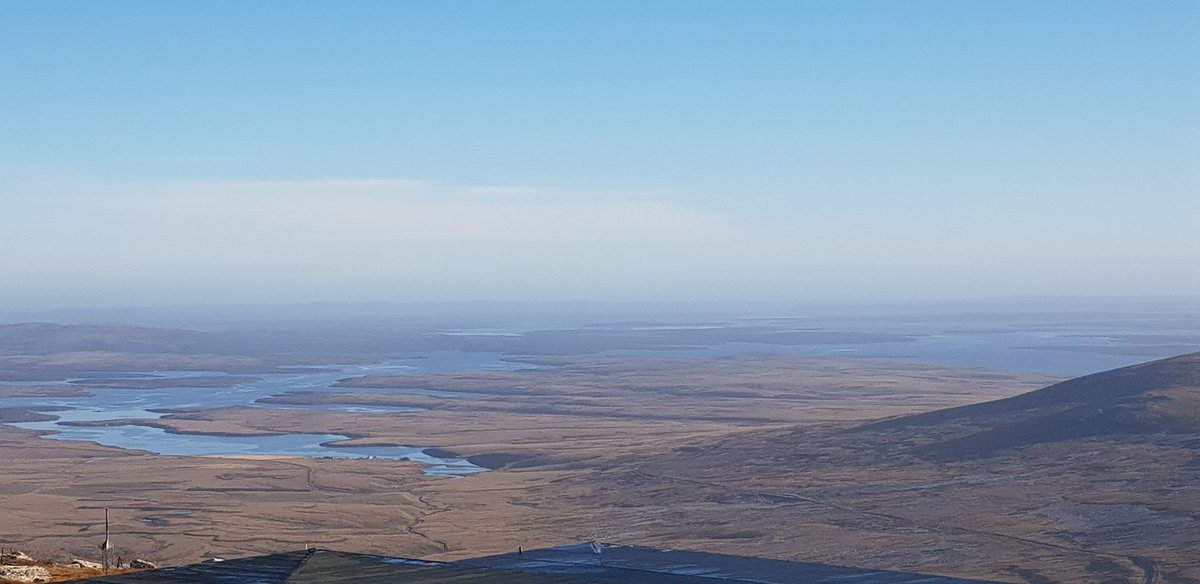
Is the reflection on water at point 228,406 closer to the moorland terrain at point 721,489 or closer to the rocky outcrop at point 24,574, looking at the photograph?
the moorland terrain at point 721,489

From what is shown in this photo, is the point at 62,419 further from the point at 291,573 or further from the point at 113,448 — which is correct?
the point at 291,573

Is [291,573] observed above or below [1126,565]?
above

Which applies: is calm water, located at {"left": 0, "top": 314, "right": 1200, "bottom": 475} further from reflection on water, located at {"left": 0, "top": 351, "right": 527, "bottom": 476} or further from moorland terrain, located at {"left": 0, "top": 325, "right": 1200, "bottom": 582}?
moorland terrain, located at {"left": 0, "top": 325, "right": 1200, "bottom": 582}

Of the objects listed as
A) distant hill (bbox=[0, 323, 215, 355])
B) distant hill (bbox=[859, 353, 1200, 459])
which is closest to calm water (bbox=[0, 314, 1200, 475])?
distant hill (bbox=[859, 353, 1200, 459])

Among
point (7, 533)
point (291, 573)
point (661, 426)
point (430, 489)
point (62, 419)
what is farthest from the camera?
point (62, 419)

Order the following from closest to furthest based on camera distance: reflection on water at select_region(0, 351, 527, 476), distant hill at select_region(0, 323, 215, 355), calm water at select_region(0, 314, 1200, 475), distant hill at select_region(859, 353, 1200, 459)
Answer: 1. distant hill at select_region(859, 353, 1200, 459)
2. reflection on water at select_region(0, 351, 527, 476)
3. calm water at select_region(0, 314, 1200, 475)
4. distant hill at select_region(0, 323, 215, 355)

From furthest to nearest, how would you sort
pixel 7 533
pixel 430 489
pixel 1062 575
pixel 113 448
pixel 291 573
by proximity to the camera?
pixel 113 448 < pixel 430 489 < pixel 7 533 < pixel 1062 575 < pixel 291 573

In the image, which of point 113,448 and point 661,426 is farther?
point 661,426

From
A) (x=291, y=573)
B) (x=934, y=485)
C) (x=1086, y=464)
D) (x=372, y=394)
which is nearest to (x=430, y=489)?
(x=934, y=485)
